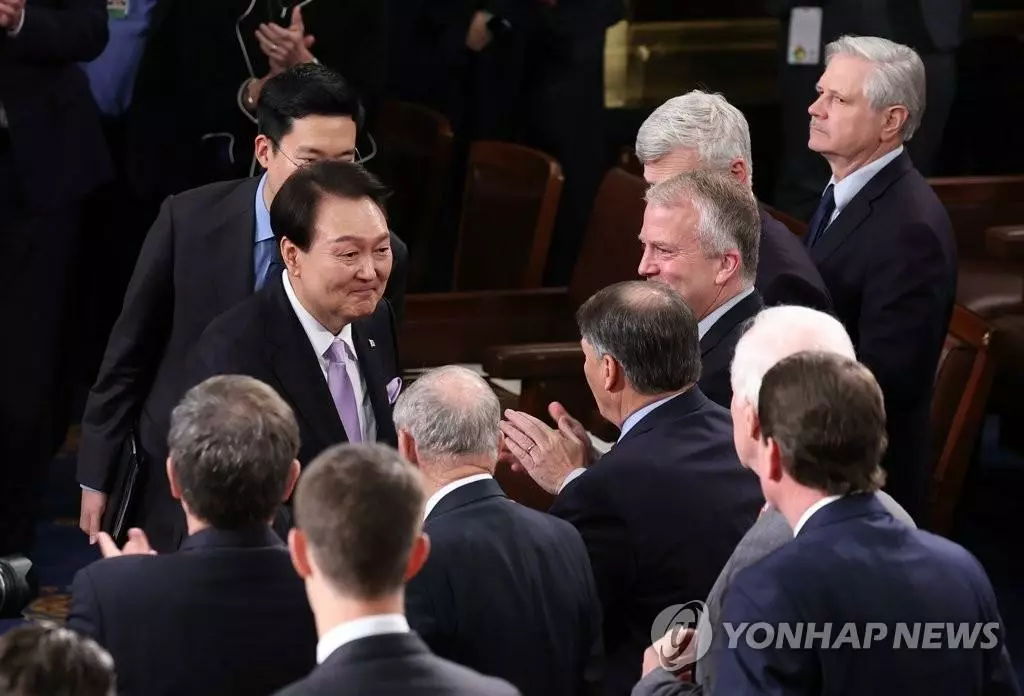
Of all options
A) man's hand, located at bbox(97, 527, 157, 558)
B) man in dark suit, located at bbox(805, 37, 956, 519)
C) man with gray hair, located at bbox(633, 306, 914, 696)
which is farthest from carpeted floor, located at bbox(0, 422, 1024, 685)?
man with gray hair, located at bbox(633, 306, 914, 696)

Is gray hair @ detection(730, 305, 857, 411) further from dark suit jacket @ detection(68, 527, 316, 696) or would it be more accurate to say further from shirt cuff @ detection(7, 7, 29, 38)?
shirt cuff @ detection(7, 7, 29, 38)

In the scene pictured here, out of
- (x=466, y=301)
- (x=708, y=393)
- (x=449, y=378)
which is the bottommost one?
(x=466, y=301)

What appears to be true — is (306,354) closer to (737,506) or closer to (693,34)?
(737,506)

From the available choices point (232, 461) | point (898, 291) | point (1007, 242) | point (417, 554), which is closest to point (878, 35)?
point (1007, 242)

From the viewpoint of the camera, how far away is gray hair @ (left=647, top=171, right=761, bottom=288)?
11.8 ft

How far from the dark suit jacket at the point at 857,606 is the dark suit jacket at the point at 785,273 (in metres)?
1.40

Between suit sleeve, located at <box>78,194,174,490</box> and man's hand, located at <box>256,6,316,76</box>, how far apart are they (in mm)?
1483

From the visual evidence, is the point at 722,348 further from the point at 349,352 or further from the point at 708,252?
the point at 349,352

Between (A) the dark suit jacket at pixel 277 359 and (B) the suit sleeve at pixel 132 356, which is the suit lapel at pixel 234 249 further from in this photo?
(A) the dark suit jacket at pixel 277 359

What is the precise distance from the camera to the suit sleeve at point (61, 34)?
440cm

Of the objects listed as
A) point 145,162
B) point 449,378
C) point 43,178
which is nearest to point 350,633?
point 449,378

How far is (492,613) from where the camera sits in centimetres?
266

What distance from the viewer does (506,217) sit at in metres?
5.38

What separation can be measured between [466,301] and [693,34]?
9.45 feet
